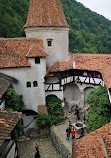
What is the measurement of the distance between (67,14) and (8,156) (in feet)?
209

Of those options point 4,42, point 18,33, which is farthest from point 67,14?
point 4,42

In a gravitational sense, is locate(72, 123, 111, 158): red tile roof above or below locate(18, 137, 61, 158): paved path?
above

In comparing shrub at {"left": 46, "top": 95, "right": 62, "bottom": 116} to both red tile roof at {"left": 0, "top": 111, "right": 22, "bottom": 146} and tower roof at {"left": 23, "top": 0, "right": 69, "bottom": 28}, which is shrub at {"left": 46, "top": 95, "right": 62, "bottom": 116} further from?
red tile roof at {"left": 0, "top": 111, "right": 22, "bottom": 146}

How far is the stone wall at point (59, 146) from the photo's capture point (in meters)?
16.3

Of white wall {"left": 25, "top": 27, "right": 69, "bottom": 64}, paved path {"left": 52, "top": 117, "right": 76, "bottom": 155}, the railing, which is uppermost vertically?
white wall {"left": 25, "top": 27, "right": 69, "bottom": 64}

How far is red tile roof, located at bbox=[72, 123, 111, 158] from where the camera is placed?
8622mm

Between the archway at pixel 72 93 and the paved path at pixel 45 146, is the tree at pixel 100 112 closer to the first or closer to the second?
the paved path at pixel 45 146

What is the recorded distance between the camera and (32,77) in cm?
2188

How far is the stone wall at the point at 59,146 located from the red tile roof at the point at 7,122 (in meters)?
8.29

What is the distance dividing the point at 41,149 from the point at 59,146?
7.22ft

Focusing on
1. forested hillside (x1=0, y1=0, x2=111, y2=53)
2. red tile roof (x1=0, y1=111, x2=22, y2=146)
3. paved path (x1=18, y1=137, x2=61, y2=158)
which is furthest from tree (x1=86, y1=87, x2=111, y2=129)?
forested hillside (x1=0, y1=0, x2=111, y2=53)

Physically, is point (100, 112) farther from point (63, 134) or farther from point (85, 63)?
point (85, 63)

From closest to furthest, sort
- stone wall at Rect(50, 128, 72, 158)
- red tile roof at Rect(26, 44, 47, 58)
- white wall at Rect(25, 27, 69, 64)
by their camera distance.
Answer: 1. stone wall at Rect(50, 128, 72, 158)
2. red tile roof at Rect(26, 44, 47, 58)
3. white wall at Rect(25, 27, 69, 64)

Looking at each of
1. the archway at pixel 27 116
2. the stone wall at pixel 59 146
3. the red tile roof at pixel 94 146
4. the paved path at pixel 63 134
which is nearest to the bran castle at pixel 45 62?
the archway at pixel 27 116
